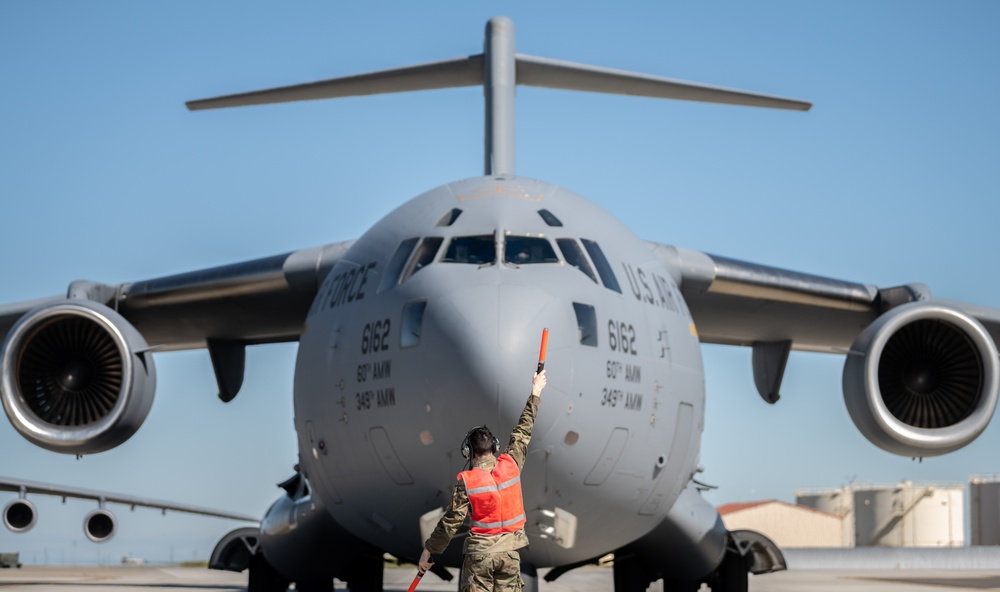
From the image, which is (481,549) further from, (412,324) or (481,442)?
(412,324)

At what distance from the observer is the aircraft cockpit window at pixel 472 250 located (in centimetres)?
706

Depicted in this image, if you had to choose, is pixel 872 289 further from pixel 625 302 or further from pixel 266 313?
pixel 266 313

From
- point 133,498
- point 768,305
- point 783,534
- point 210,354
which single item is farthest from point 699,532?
point 783,534

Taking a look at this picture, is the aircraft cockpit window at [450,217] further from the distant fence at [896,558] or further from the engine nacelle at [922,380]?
the distant fence at [896,558]

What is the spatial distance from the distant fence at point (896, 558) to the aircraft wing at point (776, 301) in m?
20.5

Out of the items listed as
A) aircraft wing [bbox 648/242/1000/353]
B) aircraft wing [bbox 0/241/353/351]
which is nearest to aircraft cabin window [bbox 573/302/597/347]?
aircraft wing [bbox 648/242/1000/353]

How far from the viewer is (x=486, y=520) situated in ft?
17.4

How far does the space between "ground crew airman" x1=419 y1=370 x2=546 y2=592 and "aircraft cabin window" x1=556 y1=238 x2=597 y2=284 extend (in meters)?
2.07

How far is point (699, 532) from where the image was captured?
364 inches

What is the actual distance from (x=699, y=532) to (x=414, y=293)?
3.43 meters

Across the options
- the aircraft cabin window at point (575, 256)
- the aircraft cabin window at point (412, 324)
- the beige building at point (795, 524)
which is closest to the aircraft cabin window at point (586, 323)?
the aircraft cabin window at point (575, 256)

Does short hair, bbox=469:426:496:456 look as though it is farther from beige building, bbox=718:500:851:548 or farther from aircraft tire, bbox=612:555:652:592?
beige building, bbox=718:500:851:548

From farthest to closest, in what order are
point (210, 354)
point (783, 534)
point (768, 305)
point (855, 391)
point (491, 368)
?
point (783, 534) → point (210, 354) → point (768, 305) → point (855, 391) → point (491, 368)

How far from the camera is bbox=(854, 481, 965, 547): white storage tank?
4166 centimetres
